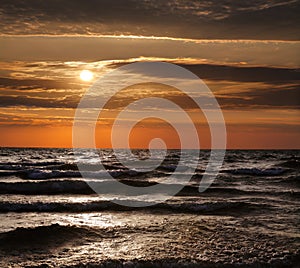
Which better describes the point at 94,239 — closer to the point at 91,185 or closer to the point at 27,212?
the point at 27,212

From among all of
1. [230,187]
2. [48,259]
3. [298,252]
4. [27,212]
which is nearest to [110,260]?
[48,259]

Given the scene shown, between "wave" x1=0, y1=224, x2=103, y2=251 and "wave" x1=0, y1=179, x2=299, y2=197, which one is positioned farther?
"wave" x1=0, y1=179, x2=299, y2=197

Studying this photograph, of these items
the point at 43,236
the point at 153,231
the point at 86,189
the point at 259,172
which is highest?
the point at 43,236

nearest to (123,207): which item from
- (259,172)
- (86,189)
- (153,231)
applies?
(153,231)

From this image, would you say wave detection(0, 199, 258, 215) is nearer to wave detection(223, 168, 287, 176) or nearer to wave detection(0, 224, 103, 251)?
wave detection(0, 224, 103, 251)

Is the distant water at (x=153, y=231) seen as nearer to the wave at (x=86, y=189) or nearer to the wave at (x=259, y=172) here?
the wave at (x=86, y=189)

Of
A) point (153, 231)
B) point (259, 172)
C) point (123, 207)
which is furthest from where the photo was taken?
point (259, 172)

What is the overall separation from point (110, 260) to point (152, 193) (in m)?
13.1

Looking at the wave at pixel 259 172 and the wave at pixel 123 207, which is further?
the wave at pixel 259 172

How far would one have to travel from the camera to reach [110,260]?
35.4 feet

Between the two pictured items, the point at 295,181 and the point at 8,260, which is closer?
the point at 8,260

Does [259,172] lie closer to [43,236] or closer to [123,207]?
[123,207]

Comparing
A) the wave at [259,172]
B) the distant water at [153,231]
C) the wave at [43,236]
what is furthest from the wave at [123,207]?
the wave at [259,172]

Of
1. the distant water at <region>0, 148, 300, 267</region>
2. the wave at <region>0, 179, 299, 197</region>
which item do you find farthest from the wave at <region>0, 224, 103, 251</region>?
the wave at <region>0, 179, 299, 197</region>
